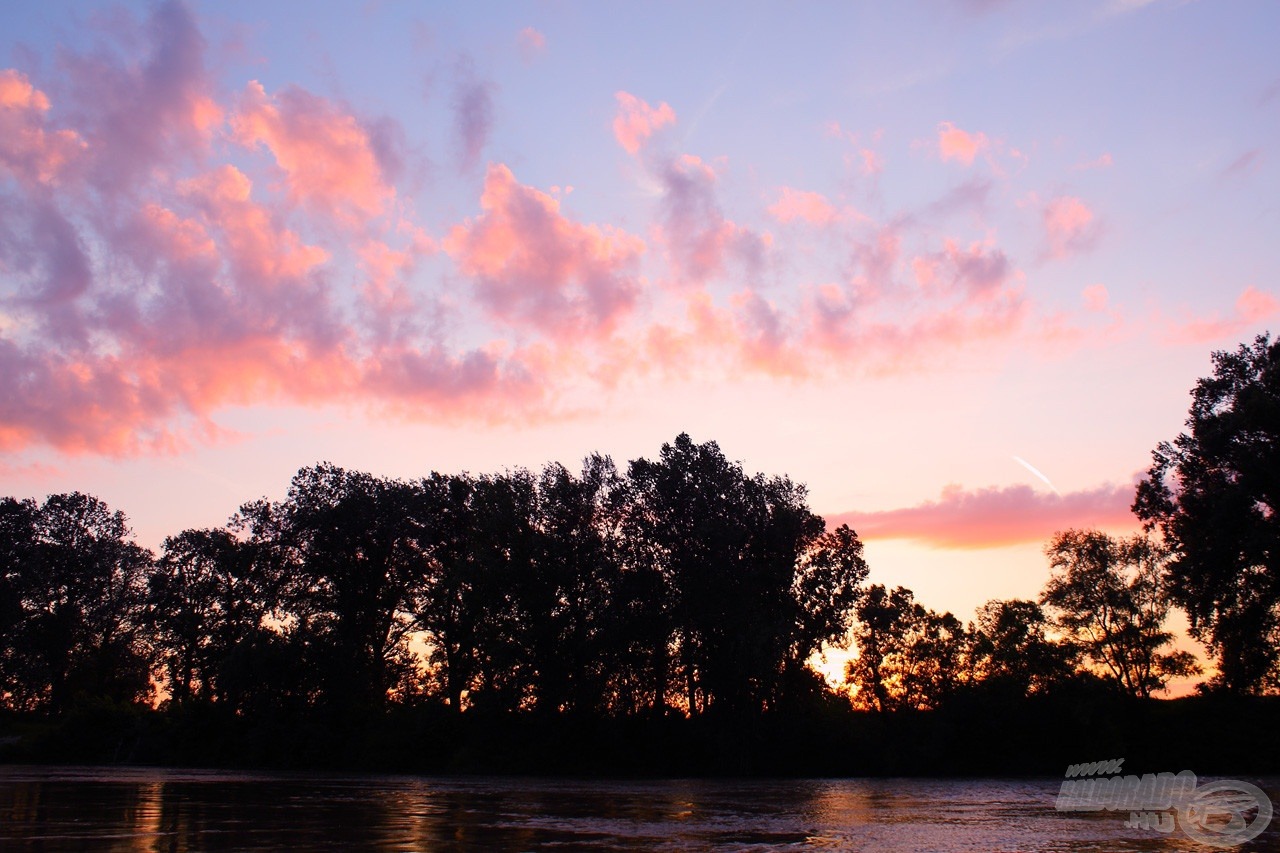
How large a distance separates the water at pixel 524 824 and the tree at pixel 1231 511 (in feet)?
86.1

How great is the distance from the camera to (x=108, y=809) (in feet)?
58.6

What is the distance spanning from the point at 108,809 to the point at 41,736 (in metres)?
59.4

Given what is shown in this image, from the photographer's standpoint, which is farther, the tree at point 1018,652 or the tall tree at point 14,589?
the tall tree at point 14,589

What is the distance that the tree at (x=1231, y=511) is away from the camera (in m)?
44.1

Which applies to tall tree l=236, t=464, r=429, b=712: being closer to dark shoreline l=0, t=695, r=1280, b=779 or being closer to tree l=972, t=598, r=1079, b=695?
dark shoreline l=0, t=695, r=1280, b=779

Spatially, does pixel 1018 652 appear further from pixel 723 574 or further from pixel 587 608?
pixel 587 608

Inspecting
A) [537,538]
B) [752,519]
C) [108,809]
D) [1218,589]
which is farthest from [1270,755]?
[108,809]

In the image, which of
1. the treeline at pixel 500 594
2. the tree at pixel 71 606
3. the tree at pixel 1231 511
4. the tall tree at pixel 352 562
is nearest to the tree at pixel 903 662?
the treeline at pixel 500 594

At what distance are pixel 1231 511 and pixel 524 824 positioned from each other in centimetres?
4222

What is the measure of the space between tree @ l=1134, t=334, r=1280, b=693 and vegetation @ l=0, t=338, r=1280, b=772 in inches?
6.3

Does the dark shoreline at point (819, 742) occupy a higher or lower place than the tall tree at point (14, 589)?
lower

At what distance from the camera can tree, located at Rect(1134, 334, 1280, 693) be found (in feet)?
145

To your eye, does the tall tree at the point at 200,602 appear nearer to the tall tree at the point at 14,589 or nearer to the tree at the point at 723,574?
the tall tree at the point at 14,589

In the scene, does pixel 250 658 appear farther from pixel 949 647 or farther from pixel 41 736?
pixel 949 647
